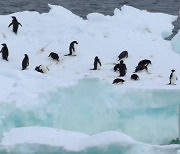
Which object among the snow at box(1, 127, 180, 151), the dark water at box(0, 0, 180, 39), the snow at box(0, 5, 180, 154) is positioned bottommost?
the snow at box(1, 127, 180, 151)

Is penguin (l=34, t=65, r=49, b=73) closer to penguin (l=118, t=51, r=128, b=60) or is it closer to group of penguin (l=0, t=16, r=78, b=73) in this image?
group of penguin (l=0, t=16, r=78, b=73)

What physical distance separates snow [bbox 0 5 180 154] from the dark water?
6282mm

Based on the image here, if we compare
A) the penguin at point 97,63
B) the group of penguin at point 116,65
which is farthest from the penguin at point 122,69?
the penguin at point 97,63

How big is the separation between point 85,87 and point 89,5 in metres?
14.2

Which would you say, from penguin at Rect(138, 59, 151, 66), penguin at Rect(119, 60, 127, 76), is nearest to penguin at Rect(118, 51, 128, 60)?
penguin at Rect(138, 59, 151, 66)

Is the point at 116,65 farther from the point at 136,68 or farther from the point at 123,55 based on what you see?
the point at 123,55

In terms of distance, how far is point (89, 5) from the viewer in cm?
2645

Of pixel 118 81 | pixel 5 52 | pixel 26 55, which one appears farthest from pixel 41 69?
pixel 118 81

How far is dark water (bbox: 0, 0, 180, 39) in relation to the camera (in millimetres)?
25250

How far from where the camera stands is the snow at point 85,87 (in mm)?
11469

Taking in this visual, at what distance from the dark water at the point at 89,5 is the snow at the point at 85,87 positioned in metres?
6.28

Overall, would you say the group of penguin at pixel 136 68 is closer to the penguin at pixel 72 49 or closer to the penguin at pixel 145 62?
the penguin at pixel 145 62

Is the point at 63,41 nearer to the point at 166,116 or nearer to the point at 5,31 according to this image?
the point at 5,31

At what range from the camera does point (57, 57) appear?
15.8 metres
